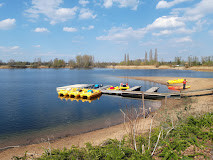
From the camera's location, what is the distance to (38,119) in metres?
16.0

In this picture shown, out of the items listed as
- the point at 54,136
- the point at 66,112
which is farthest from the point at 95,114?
the point at 54,136

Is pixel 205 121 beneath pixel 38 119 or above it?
above

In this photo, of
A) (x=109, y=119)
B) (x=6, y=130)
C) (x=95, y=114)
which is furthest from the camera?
(x=95, y=114)

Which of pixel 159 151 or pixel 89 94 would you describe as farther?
A: pixel 89 94

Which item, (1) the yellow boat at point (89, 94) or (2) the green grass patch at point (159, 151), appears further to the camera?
(1) the yellow boat at point (89, 94)

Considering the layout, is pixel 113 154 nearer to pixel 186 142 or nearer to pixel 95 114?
pixel 186 142

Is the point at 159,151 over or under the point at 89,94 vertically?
over

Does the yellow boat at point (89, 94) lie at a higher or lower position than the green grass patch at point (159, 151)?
lower

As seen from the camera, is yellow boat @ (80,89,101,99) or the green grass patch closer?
the green grass patch

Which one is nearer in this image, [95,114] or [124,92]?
[95,114]

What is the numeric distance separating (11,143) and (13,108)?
11003 millimetres

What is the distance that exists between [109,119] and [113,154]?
32.4 feet

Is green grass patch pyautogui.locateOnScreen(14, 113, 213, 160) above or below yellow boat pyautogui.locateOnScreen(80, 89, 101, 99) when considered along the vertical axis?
above

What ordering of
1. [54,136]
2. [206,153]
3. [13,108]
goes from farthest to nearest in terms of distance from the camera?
[13,108] < [54,136] < [206,153]
